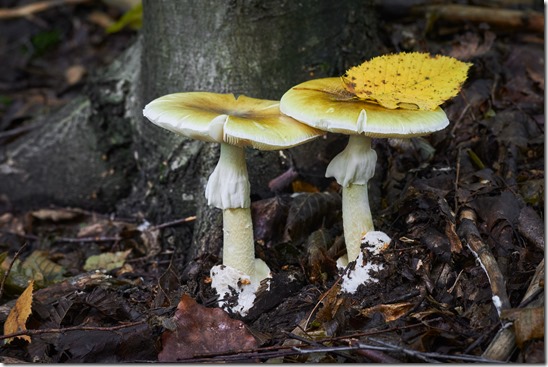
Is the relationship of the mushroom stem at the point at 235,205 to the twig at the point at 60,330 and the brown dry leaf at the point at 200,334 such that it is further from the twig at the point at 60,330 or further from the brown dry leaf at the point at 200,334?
the twig at the point at 60,330

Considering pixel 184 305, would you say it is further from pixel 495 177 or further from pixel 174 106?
pixel 495 177

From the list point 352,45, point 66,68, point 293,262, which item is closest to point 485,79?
→ point 352,45

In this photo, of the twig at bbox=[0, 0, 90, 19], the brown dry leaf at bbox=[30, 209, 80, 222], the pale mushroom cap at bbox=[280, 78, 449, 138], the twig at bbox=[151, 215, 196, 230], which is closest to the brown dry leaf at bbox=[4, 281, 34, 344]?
the twig at bbox=[151, 215, 196, 230]

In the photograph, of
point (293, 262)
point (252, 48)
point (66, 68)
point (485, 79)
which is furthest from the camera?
point (66, 68)

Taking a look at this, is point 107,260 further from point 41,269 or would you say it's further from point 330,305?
point 330,305

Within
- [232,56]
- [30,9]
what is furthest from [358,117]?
[30,9]
